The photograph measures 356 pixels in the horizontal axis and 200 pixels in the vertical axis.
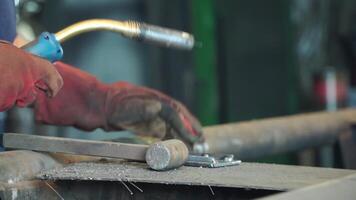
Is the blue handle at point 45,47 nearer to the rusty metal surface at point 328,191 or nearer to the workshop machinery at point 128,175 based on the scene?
the workshop machinery at point 128,175

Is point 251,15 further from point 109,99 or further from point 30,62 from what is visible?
point 30,62

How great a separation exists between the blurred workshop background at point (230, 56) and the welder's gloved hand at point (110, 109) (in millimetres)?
829

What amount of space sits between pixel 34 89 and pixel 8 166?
0.46ft

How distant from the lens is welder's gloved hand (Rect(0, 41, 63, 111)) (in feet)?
3.65

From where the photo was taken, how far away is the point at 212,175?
109 centimetres

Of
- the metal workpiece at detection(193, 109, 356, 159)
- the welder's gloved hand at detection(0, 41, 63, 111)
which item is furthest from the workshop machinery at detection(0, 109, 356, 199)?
the metal workpiece at detection(193, 109, 356, 159)

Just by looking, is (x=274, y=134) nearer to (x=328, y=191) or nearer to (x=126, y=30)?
(x=126, y=30)

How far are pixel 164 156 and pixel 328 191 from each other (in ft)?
1.05

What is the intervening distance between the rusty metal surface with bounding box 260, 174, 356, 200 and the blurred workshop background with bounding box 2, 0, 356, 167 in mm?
1486

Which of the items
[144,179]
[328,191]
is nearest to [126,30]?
[144,179]

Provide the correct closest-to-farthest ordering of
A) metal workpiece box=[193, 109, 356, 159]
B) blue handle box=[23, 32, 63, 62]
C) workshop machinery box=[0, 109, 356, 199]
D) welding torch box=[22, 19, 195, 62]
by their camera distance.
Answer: workshop machinery box=[0, 109, 356, 199]
blue handle box=[23, 32, 63, 62]
welding torch box=[22, 19, 195, 62]
metal workpiece box=[193, 109, 356, 159]

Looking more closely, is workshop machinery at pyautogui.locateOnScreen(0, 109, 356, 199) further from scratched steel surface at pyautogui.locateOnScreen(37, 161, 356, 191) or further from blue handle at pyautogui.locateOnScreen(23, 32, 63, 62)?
blue handle at pyautogui.locateOnScreen(23, 32, 63, 62)

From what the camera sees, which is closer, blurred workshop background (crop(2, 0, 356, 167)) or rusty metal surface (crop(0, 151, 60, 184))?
rusty metal surface (crop(0, 151, 60, 184))

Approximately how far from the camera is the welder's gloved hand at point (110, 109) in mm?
1512
